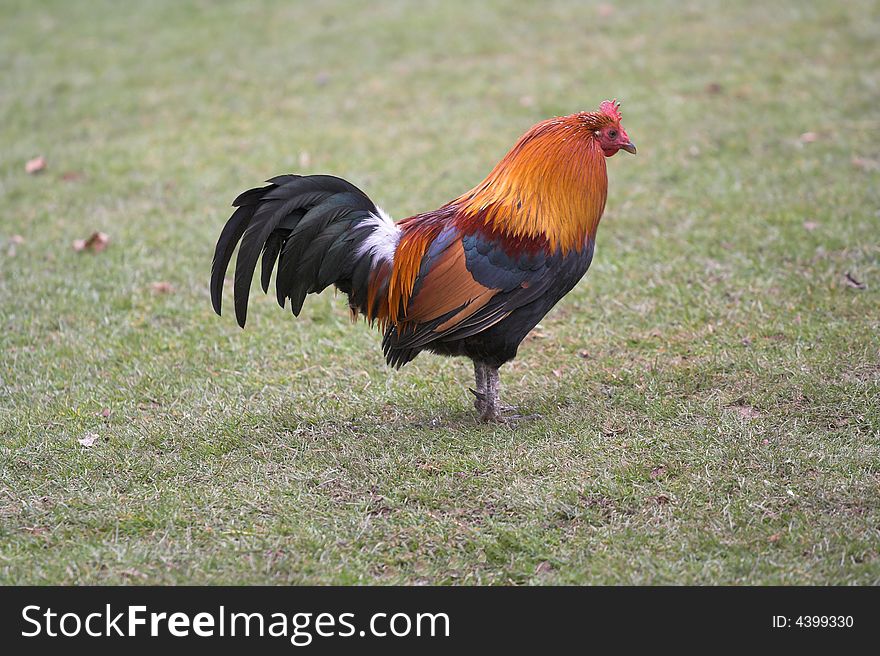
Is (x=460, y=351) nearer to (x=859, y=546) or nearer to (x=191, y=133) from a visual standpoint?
(x=859, y=546)

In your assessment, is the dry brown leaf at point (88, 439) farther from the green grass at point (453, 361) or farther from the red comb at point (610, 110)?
the red comb at point (610, 110)

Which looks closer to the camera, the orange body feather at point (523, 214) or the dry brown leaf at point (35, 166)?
the orange body feather at point (523, 214)

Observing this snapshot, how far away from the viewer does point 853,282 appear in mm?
6141

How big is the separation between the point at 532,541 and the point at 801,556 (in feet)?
3.57

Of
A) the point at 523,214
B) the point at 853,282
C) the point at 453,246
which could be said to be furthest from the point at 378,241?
the point at 853,282

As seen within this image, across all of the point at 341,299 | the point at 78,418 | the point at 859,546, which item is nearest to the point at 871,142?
the point at 341,299

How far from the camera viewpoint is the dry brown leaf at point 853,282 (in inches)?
239

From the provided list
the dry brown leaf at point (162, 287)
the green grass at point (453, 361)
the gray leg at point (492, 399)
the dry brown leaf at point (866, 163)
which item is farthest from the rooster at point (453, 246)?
the dry brown leaf at point (866, 163)

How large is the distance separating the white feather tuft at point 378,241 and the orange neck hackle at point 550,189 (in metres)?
0.38

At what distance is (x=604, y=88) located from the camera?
9820 millimetres

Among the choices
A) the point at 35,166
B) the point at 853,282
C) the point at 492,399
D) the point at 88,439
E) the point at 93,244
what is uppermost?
the point at 35,166

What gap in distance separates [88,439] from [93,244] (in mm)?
2866

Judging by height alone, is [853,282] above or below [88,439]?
above

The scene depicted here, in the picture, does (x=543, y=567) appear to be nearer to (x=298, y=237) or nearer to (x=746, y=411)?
(x=746, y=411)
